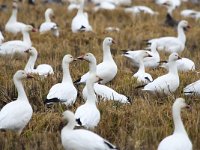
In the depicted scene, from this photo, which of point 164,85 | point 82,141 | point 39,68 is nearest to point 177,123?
point 82,141

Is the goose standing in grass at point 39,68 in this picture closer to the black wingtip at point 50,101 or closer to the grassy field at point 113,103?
the grassy field at point 113,103

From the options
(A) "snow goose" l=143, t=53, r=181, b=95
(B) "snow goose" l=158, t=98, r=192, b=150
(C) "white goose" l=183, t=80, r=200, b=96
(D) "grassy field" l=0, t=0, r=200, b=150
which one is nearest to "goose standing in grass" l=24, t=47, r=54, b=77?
(D) "grassy field" l=0, t=0, r=200, b=150

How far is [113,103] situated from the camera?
250 inches

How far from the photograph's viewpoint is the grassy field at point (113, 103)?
5176mm

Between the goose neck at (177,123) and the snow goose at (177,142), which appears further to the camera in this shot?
the goose neck at (177,123)

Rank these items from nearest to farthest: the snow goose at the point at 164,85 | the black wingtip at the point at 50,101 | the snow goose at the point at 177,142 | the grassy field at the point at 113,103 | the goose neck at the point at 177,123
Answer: the snow goose at the point at 177,142 < the goose neck at the point at 177,123 < the grassy field at the point at 113,103 < the black wingtip at the point at 50,101 < the snow goose at the point at 164,85

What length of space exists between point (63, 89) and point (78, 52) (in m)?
3.54

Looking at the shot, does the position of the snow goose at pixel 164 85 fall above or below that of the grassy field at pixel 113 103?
above

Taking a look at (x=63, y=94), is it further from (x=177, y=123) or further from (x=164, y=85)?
(x=177, y=123)

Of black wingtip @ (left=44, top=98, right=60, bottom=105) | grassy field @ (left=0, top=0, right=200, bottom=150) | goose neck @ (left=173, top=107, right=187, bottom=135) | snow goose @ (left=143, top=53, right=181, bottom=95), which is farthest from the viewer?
snow goose @ (left=143, top=53, right=181, bottom=95)

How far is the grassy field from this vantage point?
5176 mm

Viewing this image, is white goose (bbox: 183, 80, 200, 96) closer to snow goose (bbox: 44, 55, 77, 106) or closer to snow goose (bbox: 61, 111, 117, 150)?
snow goose (bbox: 44, 55, 77, 106)

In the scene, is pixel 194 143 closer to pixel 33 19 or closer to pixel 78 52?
pixel 78 52

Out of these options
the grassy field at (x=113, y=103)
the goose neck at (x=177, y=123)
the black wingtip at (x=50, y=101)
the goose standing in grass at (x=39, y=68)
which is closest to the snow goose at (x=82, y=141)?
the grassy field at (x=113, y=103)
